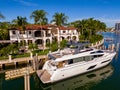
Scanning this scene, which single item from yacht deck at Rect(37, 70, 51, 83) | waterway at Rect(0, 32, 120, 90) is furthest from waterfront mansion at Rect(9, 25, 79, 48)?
yacht deck at Rect(37, 70, 51, 83)

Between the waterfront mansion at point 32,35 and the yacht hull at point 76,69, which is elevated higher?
the waterfront mansion at point 32,35

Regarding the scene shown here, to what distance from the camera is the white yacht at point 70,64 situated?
1866cm

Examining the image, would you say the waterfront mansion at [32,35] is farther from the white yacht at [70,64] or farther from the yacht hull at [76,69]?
the yacht hull at [76,69]

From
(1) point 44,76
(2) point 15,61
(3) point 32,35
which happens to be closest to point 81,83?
(1) point 44,76

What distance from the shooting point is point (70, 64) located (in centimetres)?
1972

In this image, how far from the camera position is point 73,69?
65.6ft

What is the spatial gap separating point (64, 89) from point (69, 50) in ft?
23.3

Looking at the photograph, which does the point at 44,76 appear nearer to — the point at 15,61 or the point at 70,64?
the point at 70,64

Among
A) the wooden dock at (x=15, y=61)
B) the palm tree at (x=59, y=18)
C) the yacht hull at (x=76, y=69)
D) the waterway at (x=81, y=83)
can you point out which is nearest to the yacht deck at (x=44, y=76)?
the yacht hull at (x=76, y=69)

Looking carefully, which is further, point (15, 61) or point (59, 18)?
point (59, 18)

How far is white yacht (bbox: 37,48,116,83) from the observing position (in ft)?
61.2

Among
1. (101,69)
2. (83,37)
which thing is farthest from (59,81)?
(83,37)

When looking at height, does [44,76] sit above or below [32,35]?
below

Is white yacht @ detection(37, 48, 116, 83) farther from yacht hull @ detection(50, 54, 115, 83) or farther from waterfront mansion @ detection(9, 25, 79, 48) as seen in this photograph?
waterfront mansion @ detection(9, 25, 79, 48)
